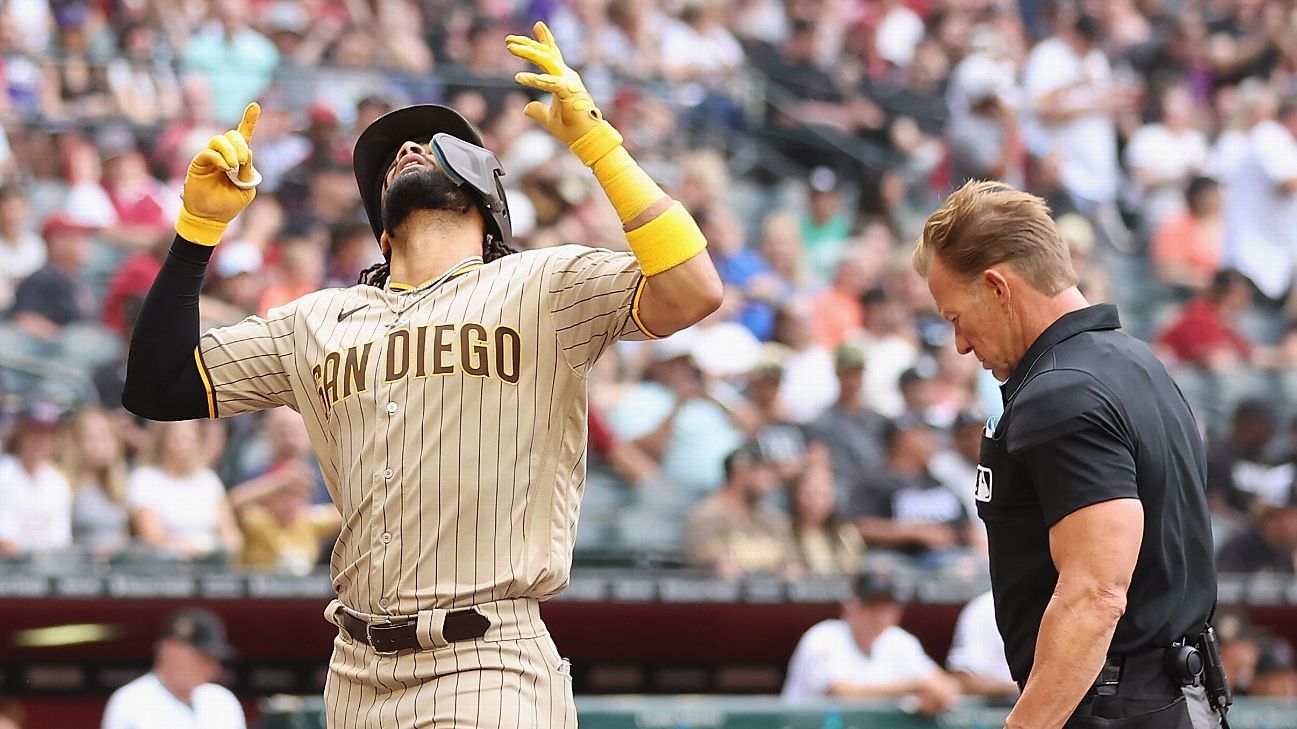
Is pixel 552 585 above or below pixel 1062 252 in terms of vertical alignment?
below

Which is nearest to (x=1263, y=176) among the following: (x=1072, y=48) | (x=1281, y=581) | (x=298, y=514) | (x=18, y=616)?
(x=1072, y=48)

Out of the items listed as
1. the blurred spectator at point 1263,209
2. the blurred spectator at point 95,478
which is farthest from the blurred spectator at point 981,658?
the blurred spectator at point 1263,209

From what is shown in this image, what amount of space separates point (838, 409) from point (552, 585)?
19.6 ft

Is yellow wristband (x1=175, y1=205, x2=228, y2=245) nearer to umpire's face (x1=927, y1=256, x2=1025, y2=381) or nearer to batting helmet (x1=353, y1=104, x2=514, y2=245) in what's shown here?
batting helmet (x1=353, y1=104, x2=514, y2=245)

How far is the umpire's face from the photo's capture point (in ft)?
10.5

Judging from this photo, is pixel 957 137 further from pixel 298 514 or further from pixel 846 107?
pixel 298 514

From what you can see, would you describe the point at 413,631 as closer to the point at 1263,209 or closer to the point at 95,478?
the point at 95,478

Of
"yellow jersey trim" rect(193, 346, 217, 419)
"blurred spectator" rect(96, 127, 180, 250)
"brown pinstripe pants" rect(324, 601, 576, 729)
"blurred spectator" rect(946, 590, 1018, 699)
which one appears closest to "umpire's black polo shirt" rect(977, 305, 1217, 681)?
"brown pinstripe pants" rect(324, 601, 576, 729)

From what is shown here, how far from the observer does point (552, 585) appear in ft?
10.5

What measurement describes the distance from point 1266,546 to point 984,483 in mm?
6136

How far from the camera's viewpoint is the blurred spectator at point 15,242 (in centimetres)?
908

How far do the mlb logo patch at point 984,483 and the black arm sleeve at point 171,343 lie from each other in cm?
149

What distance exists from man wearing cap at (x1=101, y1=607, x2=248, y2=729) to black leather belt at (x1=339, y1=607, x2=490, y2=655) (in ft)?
12.1

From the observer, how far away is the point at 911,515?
8.44m
